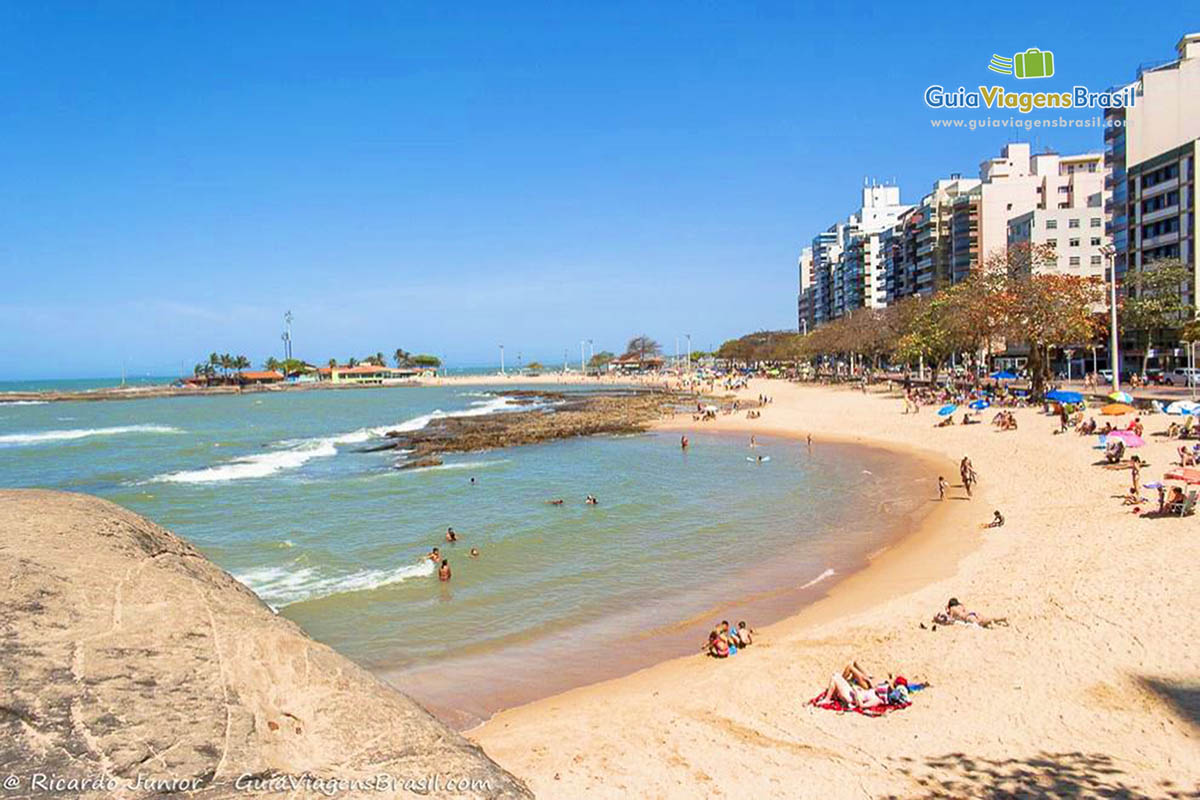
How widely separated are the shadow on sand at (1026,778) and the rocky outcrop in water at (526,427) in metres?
31.3

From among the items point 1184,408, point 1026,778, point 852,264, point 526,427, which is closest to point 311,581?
point 1026,778

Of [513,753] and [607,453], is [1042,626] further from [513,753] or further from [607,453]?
[607,453]

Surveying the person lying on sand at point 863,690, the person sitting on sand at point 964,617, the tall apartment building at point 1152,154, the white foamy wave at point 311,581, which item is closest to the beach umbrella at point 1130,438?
the person sitting on sand at point 964,617

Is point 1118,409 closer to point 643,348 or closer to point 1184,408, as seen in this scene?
point 1184,408

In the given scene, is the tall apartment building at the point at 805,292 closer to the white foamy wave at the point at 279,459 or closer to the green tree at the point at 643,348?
the green tree at the point at 643,348

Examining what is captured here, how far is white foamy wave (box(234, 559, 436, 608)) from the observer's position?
1661 centimetres

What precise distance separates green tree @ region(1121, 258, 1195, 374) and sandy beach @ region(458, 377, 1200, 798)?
116ft

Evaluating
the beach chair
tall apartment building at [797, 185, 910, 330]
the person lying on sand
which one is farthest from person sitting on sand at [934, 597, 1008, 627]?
tall apartment building at [797, 185, 910, 330]

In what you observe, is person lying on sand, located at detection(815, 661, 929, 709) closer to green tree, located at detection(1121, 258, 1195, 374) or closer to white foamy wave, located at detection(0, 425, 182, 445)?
green tree, located at detection(1121, 258, 1195, 374)

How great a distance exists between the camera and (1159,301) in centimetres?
4559

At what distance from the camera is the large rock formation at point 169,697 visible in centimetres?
295

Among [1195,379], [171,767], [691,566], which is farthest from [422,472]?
[1195,379]

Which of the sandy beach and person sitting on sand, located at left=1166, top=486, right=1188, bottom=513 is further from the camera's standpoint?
person sitting on sand, located at left=1166, top=486, right=1188, bottom=513

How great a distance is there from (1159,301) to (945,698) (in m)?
46.9
